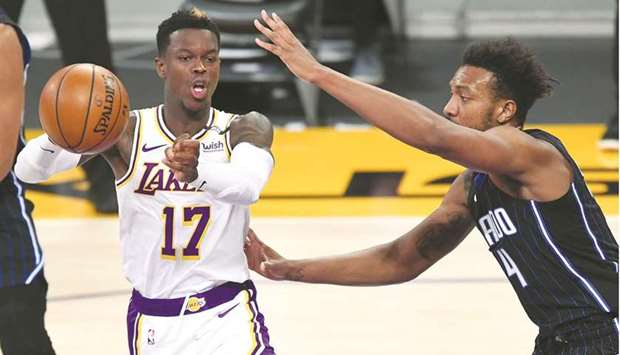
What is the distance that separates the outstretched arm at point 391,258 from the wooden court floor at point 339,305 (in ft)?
4.32

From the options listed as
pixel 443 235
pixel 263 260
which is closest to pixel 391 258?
pixel 443 235

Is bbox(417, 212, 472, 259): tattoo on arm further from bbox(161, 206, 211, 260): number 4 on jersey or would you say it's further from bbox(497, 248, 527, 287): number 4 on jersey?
bbox(161, 206, 211, 260): number 4 on jersey

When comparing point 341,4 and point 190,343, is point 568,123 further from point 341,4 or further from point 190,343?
point 190,343

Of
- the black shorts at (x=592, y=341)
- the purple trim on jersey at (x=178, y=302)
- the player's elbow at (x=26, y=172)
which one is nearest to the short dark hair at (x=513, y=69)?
the black shorts at (x=592, y=341)

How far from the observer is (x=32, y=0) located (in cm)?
1445

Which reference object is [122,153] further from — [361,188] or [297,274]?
[361,188]

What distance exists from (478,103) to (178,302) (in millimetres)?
1217

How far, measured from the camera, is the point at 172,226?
439cm

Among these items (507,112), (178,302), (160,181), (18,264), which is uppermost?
(507,112)

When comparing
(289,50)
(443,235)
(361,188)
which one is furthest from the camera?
(361,188)

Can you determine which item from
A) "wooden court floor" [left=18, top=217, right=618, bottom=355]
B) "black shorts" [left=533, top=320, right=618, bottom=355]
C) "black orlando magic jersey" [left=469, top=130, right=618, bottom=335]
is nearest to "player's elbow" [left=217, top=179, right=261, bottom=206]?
"black orlando magic jersey" [left=469, top=130, right=618, bottom=335]

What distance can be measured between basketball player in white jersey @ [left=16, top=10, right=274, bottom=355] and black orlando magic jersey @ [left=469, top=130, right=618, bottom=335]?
880 mm

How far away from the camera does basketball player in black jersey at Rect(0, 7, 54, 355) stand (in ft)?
13.6

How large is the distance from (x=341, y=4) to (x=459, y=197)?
346 inches
